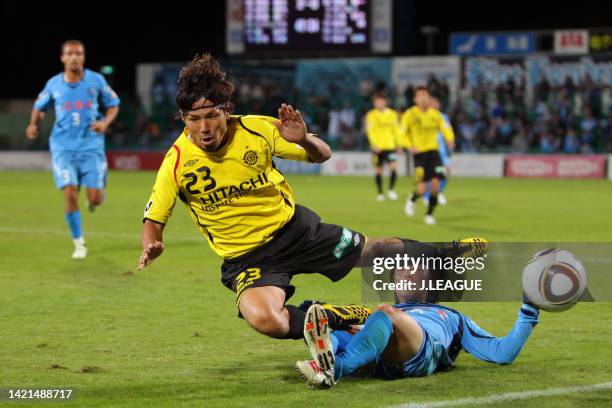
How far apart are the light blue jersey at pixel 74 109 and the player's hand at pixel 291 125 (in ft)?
23.3

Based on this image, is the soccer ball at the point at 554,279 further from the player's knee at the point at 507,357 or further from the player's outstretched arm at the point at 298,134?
the player's outstretched arm at the point at 298,134

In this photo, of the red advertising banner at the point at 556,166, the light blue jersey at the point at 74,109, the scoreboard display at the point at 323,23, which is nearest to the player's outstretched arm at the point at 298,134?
the light blue jersey at the point at 74,109

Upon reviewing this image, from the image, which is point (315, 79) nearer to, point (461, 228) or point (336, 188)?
point (336, 188)

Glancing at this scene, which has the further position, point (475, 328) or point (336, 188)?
point (336, 188)

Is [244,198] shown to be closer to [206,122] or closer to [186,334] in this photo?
[206,122]

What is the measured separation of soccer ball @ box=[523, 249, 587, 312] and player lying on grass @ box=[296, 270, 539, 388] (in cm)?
14

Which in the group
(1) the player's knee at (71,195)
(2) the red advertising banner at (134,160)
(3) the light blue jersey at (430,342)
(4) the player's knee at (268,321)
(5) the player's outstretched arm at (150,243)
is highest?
(5) the player's outstretched arm at (150,243)

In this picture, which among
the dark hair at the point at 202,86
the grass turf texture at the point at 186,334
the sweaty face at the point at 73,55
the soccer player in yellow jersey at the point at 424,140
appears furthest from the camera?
the soccer player in yellow jersey at the point at 424,140

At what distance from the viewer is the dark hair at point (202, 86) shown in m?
6.40

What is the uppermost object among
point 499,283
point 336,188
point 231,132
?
point 231,132

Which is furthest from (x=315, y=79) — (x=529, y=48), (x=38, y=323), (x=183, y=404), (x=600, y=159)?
(x=183, y=404)

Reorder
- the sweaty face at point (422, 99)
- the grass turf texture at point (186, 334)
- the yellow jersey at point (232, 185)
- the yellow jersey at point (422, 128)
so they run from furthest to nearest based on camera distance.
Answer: the sweaty face at point (422, 99)
the yellow jersey at point (422, 128)
the yellow jersey at point (232, 185)
the grass turf texture at point (186, 334)

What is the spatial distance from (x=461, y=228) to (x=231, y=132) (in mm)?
10476

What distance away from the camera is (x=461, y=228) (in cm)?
1675
